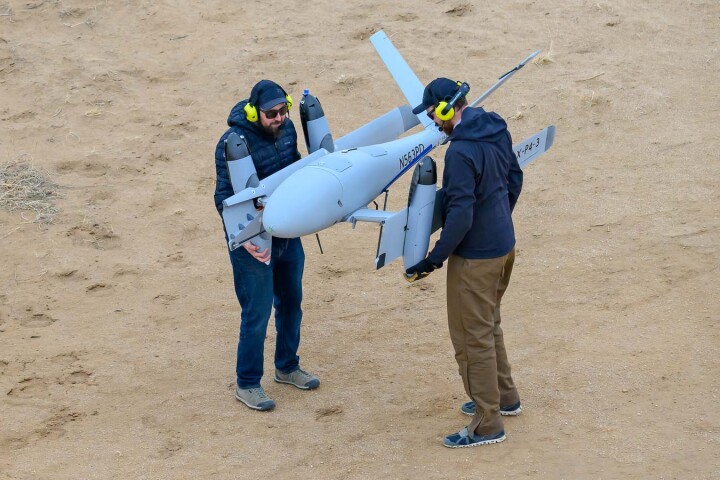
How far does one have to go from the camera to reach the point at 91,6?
11828 mm

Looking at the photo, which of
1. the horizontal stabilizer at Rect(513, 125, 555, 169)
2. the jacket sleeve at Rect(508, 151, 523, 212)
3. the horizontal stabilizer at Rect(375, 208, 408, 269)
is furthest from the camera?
the horizontal stabilizer at Rect(513, 125, 555, 169)

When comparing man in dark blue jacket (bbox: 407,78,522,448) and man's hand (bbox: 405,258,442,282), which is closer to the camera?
man in dark blue jacket (bbox: 407,78,522,448)

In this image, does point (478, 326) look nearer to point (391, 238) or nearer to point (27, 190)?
point (391, 238)

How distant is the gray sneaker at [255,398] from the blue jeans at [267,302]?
0.04 m

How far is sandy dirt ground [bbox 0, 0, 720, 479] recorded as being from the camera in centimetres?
562

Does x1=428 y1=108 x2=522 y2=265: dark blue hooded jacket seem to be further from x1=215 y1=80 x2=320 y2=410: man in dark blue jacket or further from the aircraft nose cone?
x1=215 y1=80 x2=320 y2=410: man in dark blue jacket

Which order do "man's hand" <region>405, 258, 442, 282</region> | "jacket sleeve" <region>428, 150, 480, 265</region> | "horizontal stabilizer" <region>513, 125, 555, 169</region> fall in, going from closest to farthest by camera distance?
"jacket sleeve" <region>428, 150, 480, 265</region>
"man's hand" <region>405, 258, 442, 282</region>
"horizontal stabilizer" <region>513, 125, 555, 169</region>

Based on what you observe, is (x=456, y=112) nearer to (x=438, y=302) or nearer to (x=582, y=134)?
(x=438, y=302)

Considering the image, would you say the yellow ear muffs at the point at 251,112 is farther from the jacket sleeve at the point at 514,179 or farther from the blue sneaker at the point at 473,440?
the blue sneaker at the point at 473,440

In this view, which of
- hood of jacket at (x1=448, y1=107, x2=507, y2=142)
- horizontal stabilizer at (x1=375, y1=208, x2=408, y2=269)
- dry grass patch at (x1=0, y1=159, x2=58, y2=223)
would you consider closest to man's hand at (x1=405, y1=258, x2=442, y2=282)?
horizontal stabilizer at (x1=375, y1=208, x2=408, y2=269)

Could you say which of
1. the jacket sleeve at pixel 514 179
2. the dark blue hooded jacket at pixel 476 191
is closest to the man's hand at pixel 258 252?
the dark blue hooded jacket at pixel 476 191

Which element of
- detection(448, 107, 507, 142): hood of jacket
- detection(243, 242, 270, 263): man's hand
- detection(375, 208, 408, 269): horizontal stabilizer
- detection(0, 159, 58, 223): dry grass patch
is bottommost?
detection(0, 159, 58, 223): dry grass patch

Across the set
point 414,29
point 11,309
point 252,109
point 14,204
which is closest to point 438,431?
point 252,109

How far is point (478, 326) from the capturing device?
521 centimetres
